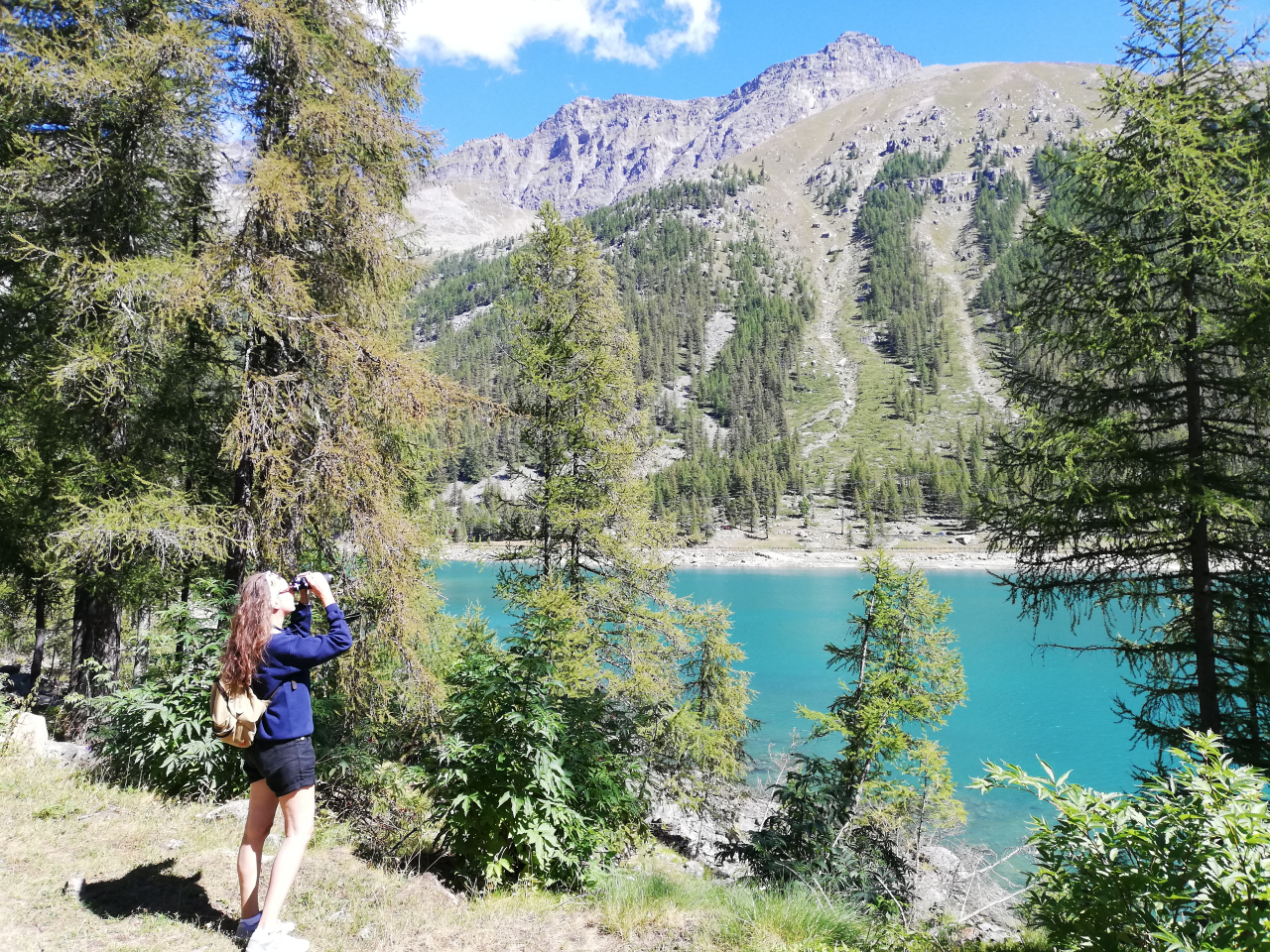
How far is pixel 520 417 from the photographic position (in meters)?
11.0

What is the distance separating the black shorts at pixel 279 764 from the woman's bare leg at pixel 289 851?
7cm

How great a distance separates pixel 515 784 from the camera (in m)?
4.95

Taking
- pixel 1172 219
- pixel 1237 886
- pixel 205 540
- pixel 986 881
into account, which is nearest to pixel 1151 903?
pixel 1237 886

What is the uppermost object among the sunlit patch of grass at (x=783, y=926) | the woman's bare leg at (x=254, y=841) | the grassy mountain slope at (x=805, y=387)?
the grassy mountain slope at (x=805, y=387)

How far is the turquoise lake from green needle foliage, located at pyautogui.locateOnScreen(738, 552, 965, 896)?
4.69 ft

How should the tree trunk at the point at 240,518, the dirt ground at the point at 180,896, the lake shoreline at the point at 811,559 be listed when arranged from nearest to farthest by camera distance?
the dirt ground at the point at 180,896, the tree trunk at the point at 240,518, the lake shoreline at the point at 811,559

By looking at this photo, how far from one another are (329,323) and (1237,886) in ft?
26.2

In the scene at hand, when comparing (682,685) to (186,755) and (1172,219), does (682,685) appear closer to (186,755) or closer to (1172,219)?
(186,755)

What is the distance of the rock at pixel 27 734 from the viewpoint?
6.20 meters

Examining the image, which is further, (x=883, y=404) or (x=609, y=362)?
(x=883, y=404)

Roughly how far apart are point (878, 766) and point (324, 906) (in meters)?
8.88

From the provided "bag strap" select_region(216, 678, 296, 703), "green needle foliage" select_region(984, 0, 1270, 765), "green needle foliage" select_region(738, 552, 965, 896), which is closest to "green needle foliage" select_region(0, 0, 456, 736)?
"bag strap" select_region(216, 678, 296, 703)

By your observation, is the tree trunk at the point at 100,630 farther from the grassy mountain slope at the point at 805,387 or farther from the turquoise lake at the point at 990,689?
the grassy mountain slope at the point at 805,387

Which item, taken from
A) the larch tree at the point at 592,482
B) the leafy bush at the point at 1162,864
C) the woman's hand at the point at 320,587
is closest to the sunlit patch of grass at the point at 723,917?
the leafy bush at the point at 1162,864
